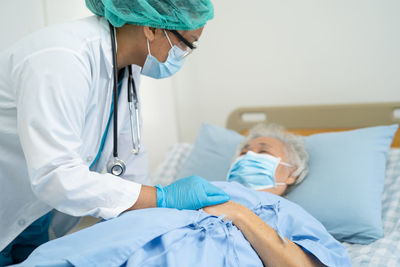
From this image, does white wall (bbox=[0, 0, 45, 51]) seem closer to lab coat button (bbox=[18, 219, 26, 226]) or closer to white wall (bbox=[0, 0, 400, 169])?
white wall (bbox=[0, 0, 400, 169])

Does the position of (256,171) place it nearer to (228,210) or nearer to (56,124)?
(228,210)

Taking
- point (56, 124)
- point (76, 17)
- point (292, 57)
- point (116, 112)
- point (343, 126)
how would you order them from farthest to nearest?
point (292, 57), point (343, 126), point (76, 17), point (116, 112), point (56, 124)

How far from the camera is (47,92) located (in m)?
1.08

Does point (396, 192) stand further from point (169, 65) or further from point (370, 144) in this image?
point (169, 65)

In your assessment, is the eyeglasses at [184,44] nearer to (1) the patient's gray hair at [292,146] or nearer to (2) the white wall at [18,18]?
(1) the patient's gray hair at [292,146]

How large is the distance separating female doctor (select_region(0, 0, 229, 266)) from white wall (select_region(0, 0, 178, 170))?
2.24 feet

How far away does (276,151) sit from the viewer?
1.86 meters

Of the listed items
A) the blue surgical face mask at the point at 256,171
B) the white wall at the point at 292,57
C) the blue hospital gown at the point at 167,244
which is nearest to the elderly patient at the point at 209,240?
the blue hospital gown at the point at 167,244

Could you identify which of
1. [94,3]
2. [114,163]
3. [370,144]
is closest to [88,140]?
[114,163]

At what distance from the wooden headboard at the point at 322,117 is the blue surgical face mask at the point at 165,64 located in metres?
1.22

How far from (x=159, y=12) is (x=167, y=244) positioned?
0.72 meters

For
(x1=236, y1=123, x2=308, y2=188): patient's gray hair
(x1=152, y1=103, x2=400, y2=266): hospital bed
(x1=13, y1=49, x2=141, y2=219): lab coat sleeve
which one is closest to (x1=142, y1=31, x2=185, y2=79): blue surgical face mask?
(x1=13, y1=49, x2=141, y2=219): lab coat sleeve

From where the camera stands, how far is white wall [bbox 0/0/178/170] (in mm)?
1859

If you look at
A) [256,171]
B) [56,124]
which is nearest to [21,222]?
[56,124]
